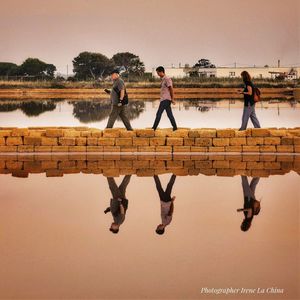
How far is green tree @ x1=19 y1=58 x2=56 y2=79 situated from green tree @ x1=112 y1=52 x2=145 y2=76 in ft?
25.3

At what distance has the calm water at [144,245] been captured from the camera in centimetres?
593

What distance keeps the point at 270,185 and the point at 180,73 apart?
275 ft

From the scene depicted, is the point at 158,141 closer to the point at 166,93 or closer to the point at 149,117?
the point at 166,93

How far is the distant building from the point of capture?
94.6m

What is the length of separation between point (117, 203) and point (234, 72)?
9336 cm

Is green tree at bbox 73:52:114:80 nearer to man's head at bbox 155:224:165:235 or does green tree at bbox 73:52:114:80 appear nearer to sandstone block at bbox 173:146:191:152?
sandstone block at bbox 173:146:191:152

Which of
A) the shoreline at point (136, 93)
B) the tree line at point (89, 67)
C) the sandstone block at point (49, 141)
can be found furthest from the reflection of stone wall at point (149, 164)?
the tree line at point (89, 67)

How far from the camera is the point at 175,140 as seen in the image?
15.5 meters

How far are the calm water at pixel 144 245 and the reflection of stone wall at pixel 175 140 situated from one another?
4.89 m

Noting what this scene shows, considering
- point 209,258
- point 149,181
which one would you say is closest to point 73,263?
point 209,258

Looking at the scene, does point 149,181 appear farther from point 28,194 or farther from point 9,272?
point 9,272

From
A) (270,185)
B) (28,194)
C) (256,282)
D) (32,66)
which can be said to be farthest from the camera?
(32,66)

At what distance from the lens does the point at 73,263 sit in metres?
6.47

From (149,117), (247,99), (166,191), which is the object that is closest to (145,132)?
(247,99)
